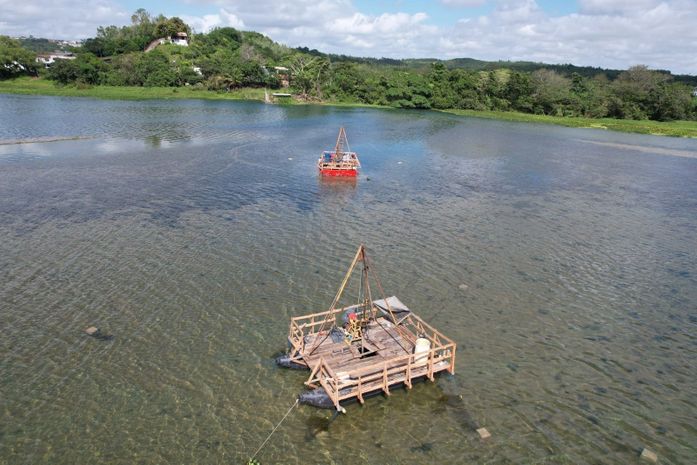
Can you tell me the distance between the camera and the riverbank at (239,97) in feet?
370

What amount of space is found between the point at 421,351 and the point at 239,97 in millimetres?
135314

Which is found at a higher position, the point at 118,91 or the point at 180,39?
the point at 180,39

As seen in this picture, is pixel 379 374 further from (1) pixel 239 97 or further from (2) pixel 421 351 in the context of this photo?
(1) pixel 239 97

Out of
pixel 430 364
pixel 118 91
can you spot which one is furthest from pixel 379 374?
pixel 118 91

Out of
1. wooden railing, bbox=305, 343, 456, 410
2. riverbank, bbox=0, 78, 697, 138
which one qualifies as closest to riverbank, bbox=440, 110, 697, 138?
riverbank, bbox=0, 78, 697, 138

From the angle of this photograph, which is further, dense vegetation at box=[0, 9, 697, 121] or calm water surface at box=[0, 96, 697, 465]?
dense vegetation at box=[0, 9, 697, 121]

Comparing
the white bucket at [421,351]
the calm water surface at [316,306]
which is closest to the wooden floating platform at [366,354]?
the white bucket at [421,351]

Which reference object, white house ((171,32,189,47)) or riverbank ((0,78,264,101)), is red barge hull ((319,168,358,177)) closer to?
riverbank ((0,78,264,101))

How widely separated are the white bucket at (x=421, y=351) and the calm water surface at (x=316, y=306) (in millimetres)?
1342

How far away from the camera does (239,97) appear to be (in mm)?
141250

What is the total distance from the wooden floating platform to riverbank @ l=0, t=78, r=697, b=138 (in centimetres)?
11152

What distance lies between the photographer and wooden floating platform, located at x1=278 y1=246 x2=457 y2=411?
18.5 m

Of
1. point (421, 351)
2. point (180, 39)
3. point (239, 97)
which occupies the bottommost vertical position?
point (421, 351)

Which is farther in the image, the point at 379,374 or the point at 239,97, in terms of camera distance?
the point at 239,97
